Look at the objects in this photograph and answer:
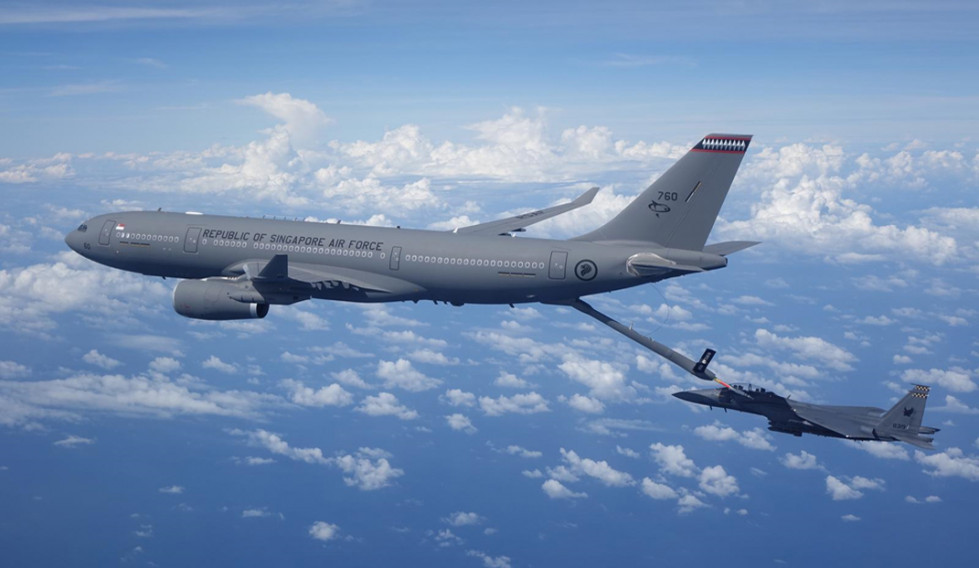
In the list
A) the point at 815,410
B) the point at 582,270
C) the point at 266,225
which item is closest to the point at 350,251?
the point at 266,225

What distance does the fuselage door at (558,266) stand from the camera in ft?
153

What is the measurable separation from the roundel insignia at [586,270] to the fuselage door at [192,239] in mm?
25256

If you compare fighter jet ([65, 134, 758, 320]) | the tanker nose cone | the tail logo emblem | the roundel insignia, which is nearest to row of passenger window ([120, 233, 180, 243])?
fighter jet ([65, 134, 758, 320])

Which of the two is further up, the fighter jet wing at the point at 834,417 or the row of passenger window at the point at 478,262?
the row of passenger window at the point at 478,262

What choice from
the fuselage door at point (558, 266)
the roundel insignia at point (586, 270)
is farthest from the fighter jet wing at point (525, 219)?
the roundel insignia at point (586, 270)

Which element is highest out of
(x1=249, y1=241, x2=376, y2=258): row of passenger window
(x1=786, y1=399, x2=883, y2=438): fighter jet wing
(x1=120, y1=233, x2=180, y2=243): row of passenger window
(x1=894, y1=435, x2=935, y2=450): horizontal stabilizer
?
(x1=249, y1=241, x2=376, y2=258): row of passenger window

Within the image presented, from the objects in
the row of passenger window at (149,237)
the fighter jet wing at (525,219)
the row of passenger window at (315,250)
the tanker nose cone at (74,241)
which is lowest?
the tanker nose cone at (74,241)

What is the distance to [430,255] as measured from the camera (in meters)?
48.9

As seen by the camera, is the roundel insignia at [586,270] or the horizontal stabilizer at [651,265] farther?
the roundel insignia at [586,270]

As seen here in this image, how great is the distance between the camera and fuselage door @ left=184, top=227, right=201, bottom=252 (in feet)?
175

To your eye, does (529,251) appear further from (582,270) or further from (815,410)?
(815,410)

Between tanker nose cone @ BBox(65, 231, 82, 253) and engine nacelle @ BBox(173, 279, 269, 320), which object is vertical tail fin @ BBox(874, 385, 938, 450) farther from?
tanker nose cone @ BBox(65, 231, 82, 253)

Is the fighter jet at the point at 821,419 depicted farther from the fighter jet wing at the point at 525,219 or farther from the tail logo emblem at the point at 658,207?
the fighter jet wing at the point at 525,219

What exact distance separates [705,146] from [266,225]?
92.0ft
